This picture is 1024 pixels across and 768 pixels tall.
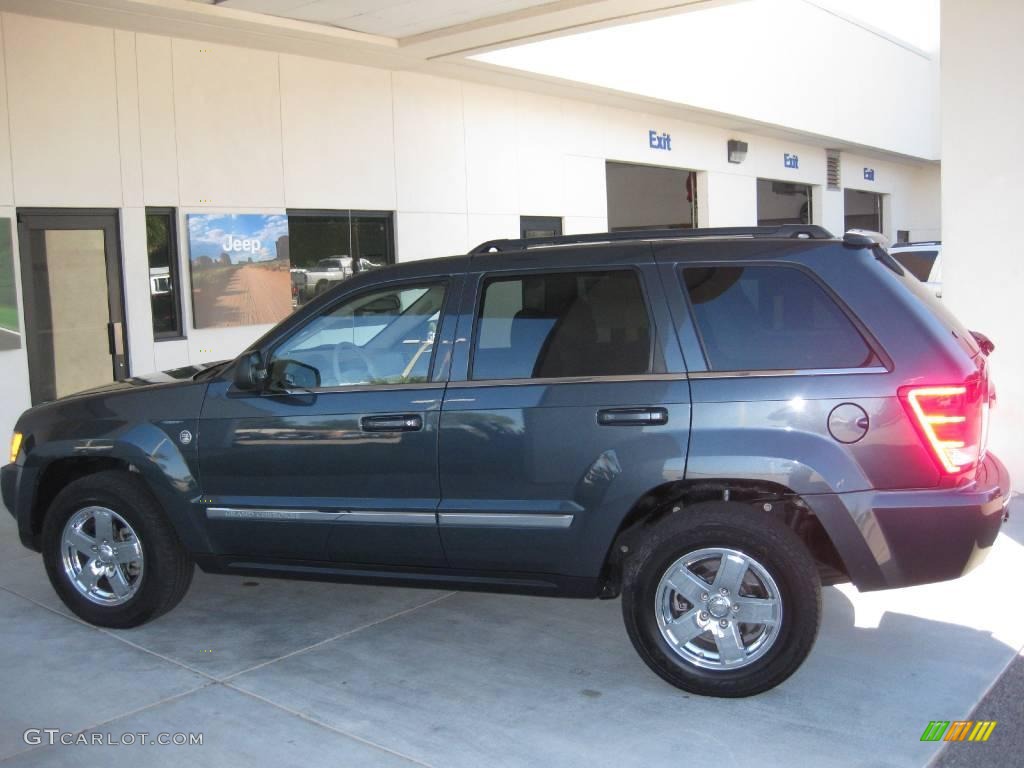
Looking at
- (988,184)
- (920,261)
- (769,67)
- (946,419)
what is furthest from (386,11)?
(769,67)

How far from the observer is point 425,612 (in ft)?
18.6

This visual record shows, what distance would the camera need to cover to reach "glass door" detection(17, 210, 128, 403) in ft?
30.9


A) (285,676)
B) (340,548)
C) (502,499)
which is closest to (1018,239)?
(502,499)

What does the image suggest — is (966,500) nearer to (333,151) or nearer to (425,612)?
(425,612)

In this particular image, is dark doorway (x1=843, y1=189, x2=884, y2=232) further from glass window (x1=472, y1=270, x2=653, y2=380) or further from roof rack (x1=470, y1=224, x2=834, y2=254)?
glass window (x1=472, y1=270, x2=653, y2=380)

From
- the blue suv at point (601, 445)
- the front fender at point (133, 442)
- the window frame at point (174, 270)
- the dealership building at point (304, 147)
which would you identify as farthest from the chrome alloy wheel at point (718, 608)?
the window frame at point (174, 270)

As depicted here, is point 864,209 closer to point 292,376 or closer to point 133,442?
point 292,376

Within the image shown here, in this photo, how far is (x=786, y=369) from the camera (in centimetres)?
424

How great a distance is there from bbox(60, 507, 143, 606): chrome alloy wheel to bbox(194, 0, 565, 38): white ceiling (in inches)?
218

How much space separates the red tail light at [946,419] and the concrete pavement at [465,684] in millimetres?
1059

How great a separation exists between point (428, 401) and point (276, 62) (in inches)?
307

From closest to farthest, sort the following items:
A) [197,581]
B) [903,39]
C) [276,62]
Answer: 1. [197,581]
2. [276,62]
3. [903,39]

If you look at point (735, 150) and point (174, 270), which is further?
point (735, 150)

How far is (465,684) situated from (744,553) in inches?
55.1
